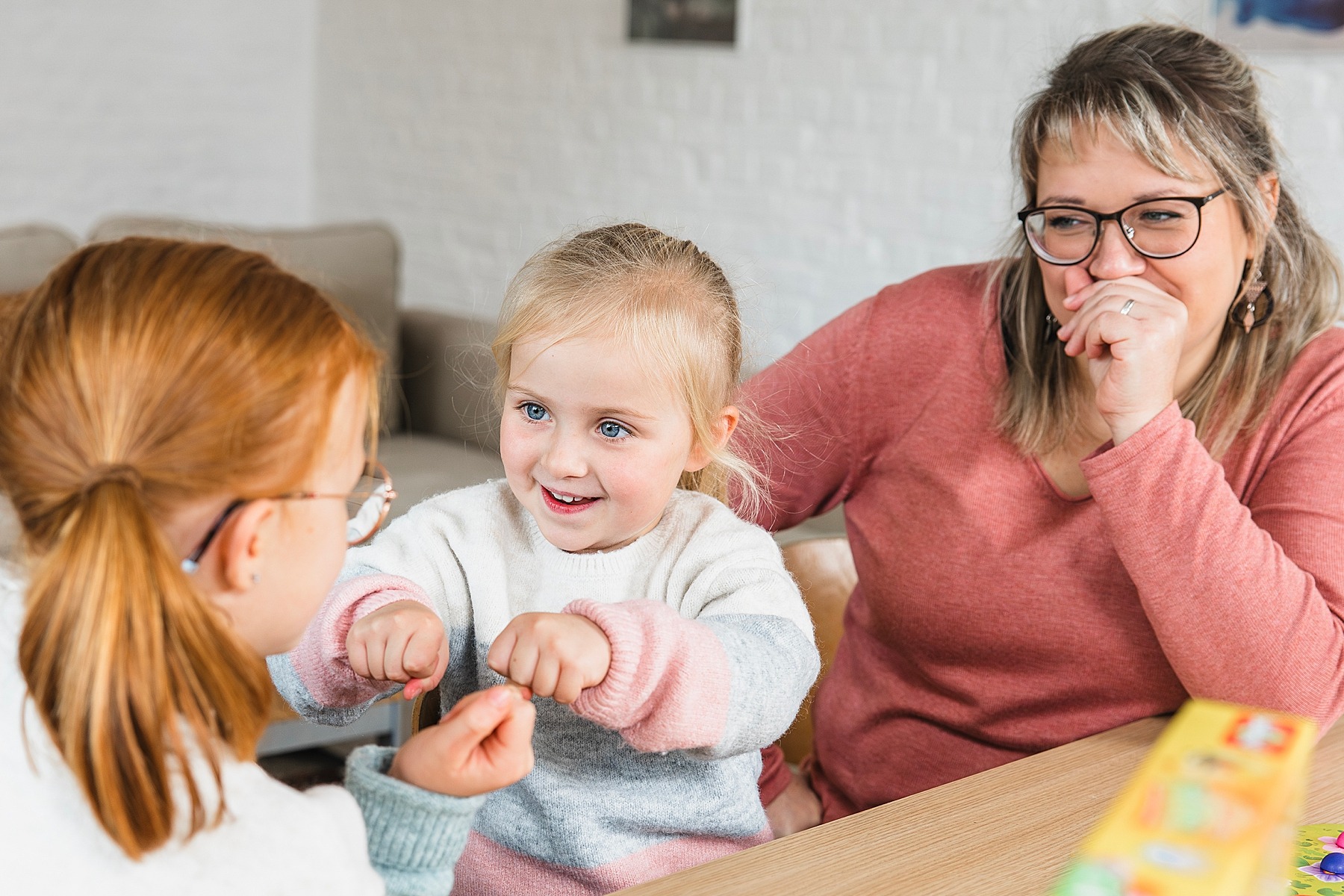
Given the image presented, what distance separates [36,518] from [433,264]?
4.41 metres

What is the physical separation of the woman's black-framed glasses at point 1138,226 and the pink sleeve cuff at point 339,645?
72 centimetres

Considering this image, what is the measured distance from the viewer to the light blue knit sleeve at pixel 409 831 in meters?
0.79

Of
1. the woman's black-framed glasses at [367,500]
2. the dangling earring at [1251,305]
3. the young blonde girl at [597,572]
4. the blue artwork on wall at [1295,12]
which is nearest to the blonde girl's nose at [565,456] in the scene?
the young blonde girl at [597,572]

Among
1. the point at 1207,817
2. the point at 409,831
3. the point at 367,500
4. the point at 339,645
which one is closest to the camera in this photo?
the point at 1207,817

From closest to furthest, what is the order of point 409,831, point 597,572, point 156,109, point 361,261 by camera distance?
point 409,831 → point 597,572 → point 361,261 → point 156,109

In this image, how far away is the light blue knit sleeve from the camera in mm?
786

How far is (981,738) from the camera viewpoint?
1418mm

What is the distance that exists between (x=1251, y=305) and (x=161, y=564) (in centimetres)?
110

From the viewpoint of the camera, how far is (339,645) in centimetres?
103

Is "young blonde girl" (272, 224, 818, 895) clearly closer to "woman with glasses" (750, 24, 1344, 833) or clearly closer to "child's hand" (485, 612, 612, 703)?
"child's hand" (485, 612, 612, 703)

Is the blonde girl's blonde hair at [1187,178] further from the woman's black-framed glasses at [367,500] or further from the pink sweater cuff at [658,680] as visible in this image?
the woman's black-framed glasses at [367,500]

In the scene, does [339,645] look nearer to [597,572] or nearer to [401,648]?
[401,648]

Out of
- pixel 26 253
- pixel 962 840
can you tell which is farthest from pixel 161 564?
pixel 26 253

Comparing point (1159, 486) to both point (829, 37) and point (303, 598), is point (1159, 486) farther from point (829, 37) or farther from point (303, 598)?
point (829, 37)
